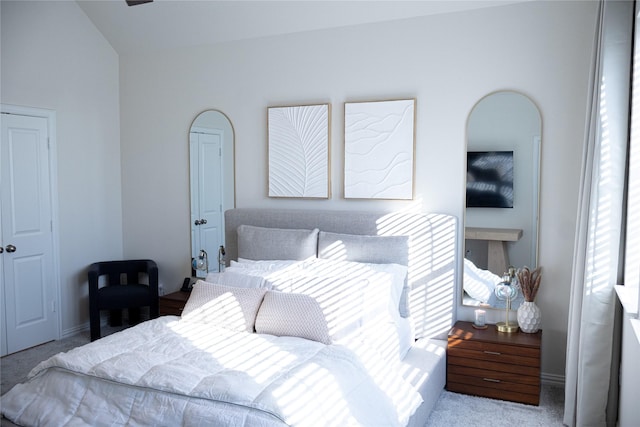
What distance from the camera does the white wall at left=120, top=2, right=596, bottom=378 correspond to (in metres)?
3.56

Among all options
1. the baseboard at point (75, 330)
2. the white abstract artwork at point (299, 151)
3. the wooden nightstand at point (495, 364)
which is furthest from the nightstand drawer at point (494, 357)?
the baseboard at point (75, 330)

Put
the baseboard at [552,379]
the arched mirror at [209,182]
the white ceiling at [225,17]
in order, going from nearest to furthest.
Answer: the baseboard at [552,379] < the white ceiling at [225,17] < the arched mirror at [209,182]

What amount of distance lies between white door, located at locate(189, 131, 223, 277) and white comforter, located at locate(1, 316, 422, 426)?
193cm

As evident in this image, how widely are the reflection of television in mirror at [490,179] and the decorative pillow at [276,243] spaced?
4.02 feet

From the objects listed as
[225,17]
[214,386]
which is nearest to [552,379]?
[214,386]

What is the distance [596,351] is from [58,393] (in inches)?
112

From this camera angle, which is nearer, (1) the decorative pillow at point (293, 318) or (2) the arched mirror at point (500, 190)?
(1) the decorative pillow at point (293, 318)

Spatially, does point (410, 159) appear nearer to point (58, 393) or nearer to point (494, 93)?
point (494, 93)

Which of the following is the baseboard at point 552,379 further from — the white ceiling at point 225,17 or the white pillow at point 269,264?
the white ceiling at point 225,17

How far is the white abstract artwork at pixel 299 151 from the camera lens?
430 cm

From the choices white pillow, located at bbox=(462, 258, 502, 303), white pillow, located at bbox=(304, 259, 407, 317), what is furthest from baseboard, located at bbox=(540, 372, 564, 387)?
white pillow, located at bbox=(304, 259, 407, 317)

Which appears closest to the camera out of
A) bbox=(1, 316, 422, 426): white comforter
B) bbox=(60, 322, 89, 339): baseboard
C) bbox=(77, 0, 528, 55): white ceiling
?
bbox=(1, 316, 422, 426): white comforter

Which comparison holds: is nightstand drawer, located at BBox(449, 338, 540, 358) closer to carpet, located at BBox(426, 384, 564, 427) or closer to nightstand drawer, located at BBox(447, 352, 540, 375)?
nightstand drawer, located at BBox(447, 352, 540, 375)

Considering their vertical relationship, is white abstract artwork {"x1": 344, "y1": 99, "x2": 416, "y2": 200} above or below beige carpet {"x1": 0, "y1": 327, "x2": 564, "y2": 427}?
above
